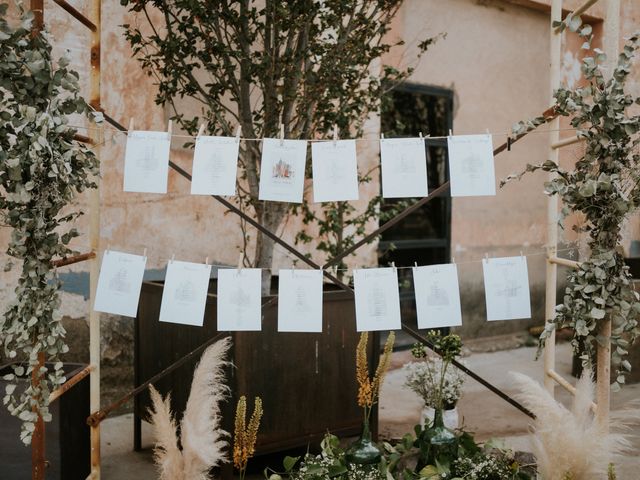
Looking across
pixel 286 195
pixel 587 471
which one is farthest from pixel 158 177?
pixel 587 471

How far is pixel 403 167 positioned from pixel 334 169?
30cm

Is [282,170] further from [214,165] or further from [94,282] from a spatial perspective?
[94,282]

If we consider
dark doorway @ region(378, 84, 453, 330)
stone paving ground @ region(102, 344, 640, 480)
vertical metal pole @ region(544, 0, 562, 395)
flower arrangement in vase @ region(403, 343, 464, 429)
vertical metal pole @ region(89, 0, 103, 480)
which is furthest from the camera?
dark doorway @ region(378, 84, 453, 330)

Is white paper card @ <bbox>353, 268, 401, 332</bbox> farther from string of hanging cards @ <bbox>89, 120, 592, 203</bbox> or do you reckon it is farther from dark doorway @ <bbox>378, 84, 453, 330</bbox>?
dark doorway @ <bbox>378, 84, 453, 330</bbox>

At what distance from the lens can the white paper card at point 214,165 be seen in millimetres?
2830

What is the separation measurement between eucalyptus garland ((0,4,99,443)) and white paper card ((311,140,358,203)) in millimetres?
918

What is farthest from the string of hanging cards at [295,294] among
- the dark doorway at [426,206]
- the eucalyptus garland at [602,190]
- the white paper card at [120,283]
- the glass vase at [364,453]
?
the dark doorway at [426,206]

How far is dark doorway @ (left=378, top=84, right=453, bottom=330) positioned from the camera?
20.8 ft

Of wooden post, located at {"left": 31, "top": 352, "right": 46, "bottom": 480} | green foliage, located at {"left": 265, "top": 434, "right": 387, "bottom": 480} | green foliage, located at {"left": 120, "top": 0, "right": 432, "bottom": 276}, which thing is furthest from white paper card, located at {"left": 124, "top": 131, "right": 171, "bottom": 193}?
green foliage, located at {"left": 265, "top": 434, "right": 387, "bottom": 480}

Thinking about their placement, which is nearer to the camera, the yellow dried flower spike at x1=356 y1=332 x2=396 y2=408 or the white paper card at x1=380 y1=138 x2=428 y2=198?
the yellow dried flower spike at x1=356 y1=332 x2=396 y2=408

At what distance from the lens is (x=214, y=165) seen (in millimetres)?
2861

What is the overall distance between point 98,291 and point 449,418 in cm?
212

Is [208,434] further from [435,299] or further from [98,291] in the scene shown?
[435,299]

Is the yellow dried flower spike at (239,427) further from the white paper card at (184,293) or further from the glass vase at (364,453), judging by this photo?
the glass vase at (364,453)
